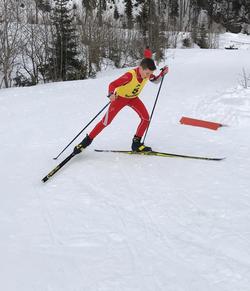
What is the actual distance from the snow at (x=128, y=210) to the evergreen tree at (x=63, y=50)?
1011 cm

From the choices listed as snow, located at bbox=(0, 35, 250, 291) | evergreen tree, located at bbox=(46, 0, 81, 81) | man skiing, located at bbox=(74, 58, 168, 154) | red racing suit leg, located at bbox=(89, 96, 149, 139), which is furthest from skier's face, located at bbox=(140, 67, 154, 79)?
evergreen tree, located at bbox=(46, 0, 81, 81)

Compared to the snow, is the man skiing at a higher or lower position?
higher

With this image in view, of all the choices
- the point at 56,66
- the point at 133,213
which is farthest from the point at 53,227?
the point at 56,66

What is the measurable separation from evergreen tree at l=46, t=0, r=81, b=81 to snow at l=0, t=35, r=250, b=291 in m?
10.1

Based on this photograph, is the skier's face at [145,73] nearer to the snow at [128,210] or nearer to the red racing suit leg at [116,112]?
the red racing suit leg at [116,112]

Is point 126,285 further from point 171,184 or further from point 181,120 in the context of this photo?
point 181,120

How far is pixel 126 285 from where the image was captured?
9.04ft

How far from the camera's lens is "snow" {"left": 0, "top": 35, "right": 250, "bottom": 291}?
2.88 m

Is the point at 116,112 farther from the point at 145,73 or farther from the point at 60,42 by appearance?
the point at 60,42

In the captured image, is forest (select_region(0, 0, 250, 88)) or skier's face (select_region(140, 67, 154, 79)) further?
forest (select_region(0, 0, 250, 88))

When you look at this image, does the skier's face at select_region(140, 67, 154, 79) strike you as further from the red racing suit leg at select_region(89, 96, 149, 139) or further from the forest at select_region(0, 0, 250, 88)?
the forest at select_region(0, 0, 250, 88)

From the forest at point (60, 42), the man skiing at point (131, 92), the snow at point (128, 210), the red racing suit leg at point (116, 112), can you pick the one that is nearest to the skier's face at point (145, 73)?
the man skiing at point (131, 92)

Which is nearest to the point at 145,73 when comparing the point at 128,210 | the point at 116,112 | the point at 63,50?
the point at 116,112

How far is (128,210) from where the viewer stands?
391 centimetres
